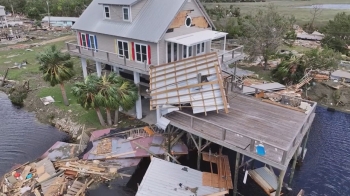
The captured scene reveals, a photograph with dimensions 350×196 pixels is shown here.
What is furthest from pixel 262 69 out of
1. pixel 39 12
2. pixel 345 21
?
pixel 39 12

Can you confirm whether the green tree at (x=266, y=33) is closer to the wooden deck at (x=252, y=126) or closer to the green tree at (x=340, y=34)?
the wooden deck at (x=252, y=126)

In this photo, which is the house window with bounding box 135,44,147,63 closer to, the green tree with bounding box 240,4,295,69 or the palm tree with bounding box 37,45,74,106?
the palm tree with bounding box 37,45,74,106

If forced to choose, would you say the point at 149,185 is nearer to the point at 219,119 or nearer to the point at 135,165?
the point at 135,165

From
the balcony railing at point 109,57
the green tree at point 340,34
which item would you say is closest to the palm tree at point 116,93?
the balcony railing at point 109,57

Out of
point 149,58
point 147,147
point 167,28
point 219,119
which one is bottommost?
point 147,147

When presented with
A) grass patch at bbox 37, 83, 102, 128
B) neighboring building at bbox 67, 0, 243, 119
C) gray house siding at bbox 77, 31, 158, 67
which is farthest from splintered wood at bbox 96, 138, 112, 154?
gray house siding at bbox 77, 31, 158, 67

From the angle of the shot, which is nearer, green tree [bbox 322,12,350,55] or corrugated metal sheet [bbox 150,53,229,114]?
corrugated metal sheet [bbox 150,53,229,114]

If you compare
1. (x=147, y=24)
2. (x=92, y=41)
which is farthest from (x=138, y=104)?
(x=92, y=41)
